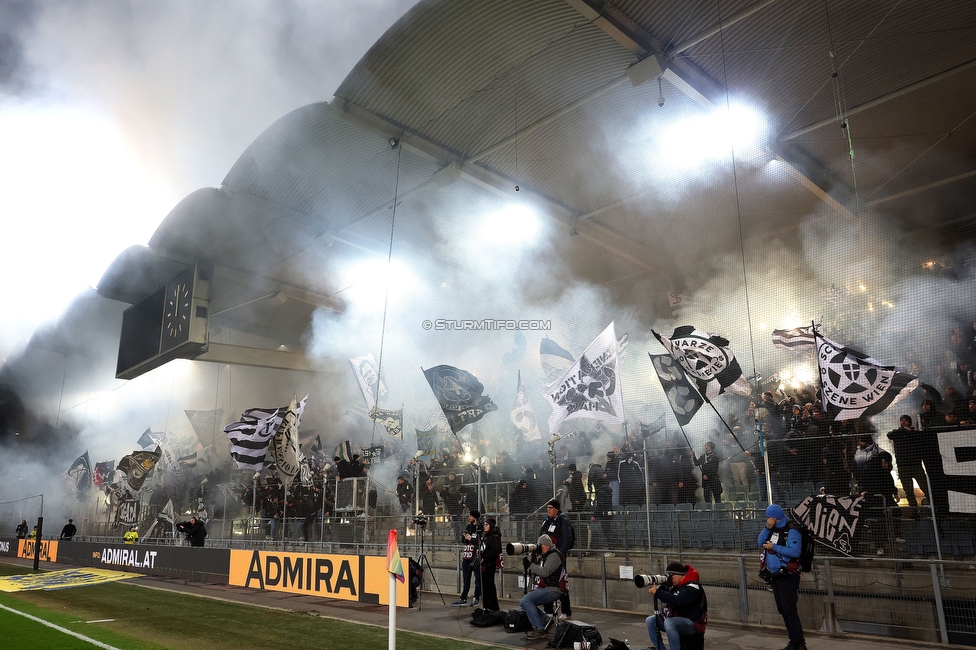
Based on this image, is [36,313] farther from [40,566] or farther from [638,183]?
[638,183]

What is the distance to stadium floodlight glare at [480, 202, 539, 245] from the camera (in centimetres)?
1538

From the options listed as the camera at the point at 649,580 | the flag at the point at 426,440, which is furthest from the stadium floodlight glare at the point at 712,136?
the camera at the point at 649,580

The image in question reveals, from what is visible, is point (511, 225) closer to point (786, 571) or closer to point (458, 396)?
point (458, 396)

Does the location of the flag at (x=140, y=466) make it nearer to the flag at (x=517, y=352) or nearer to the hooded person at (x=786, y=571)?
the flag at (x=517, y=352)

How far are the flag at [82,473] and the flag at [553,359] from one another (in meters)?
24.9

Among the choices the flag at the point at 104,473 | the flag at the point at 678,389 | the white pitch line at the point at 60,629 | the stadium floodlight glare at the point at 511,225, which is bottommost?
the white pitch line at the point at 60,629

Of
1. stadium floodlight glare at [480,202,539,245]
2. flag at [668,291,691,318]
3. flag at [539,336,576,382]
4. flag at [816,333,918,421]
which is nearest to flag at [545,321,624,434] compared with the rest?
flag at [539,336,576,382]

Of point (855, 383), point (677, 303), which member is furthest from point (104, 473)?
point (855, 383)

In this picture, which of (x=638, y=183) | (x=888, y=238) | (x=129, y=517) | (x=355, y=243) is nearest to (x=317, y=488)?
(x=355, y=243)

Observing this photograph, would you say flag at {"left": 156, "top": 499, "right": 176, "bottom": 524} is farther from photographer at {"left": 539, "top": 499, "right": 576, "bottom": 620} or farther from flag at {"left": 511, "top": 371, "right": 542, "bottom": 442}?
photographer at {"left": 539, "top": 499, "right": 576, "bottom": 620}

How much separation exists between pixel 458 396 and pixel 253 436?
5681 millimetres

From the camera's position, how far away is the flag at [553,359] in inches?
505

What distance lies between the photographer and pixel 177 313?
16.8m

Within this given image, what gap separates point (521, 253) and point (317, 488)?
8015 millimetres
